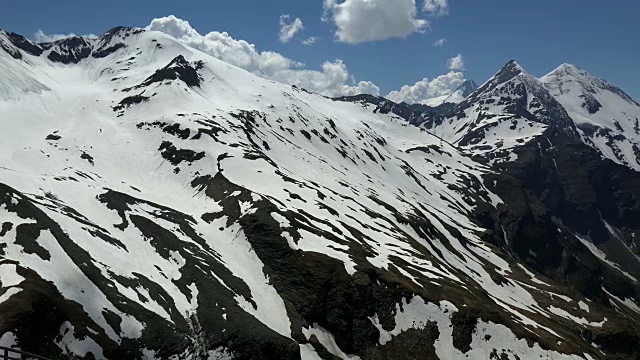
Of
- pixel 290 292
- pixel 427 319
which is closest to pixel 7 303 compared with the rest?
pixel 290 292

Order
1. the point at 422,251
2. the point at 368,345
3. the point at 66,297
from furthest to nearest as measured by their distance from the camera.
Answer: the point at 422,251 < the point at 368,345 < the point at 66,297

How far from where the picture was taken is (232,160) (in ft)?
495

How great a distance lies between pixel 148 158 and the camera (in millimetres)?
160750

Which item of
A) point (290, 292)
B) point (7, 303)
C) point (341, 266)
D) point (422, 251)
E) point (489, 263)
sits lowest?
point (7, 303)

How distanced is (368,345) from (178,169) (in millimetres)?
85045

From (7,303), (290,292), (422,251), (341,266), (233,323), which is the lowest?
(7,303)

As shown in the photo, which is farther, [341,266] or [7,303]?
[341,266]

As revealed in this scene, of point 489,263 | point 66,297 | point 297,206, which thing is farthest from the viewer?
point 489,263

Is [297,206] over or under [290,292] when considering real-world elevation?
over

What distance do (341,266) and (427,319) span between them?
1881cm

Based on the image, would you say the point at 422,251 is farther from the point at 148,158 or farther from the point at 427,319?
the point at 148,158

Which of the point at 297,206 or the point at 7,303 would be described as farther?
the point at 297,206

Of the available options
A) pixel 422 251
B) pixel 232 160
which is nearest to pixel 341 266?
pixel 422 251

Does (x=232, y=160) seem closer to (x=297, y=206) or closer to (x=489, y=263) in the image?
(x=297, y=206)
